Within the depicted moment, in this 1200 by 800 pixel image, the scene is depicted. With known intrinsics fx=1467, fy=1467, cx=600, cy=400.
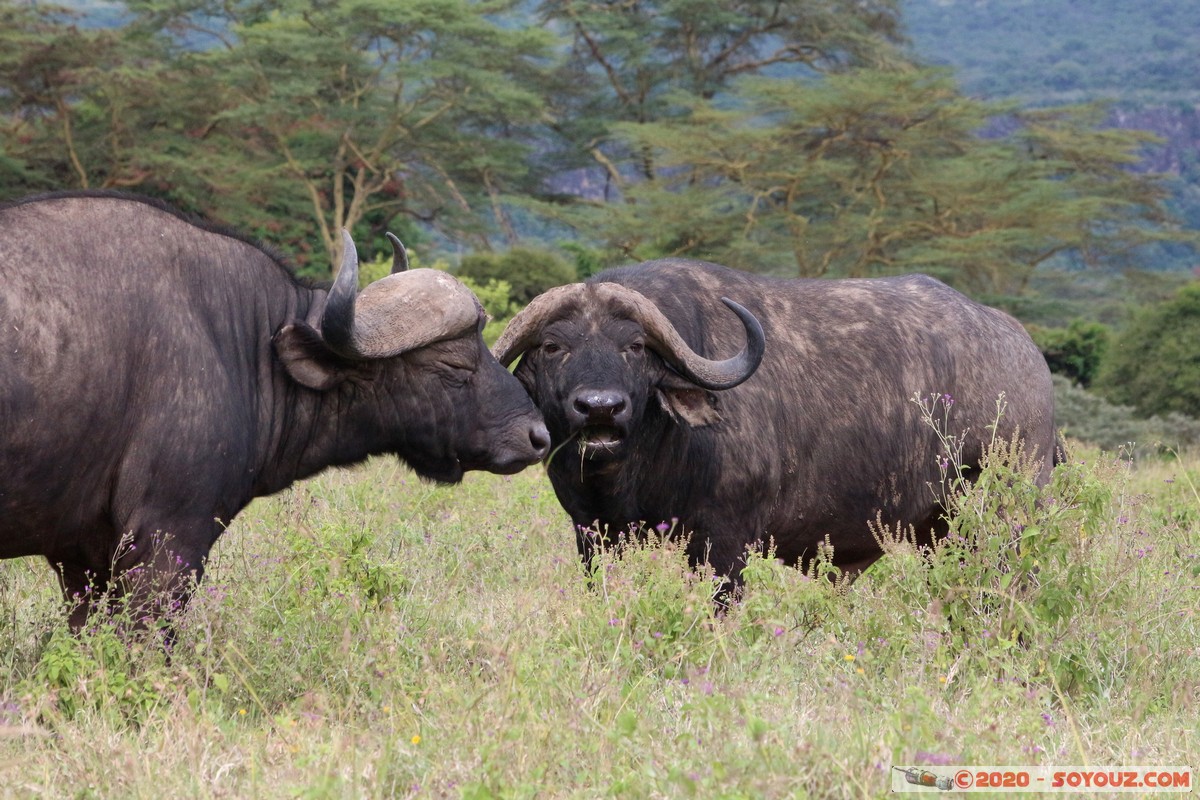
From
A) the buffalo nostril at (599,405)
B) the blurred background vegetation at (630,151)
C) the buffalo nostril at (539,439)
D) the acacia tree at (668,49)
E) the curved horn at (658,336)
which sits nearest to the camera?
the buffalo nostril at (539,439)

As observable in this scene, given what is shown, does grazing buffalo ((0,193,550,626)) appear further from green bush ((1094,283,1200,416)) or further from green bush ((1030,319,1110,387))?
green bush ((1030,319,1110,387))

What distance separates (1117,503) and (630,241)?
19.0m

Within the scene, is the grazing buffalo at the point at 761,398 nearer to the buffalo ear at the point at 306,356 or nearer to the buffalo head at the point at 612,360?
the buffalo head at the point at 612,360

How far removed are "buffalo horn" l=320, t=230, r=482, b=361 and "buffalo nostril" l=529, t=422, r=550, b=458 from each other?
40 cm

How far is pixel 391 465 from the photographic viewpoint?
8.77 metres

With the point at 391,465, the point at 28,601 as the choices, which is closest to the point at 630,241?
the point at 391,465

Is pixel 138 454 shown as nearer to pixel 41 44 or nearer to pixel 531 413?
pixel 531 413

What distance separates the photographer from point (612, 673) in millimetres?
4059

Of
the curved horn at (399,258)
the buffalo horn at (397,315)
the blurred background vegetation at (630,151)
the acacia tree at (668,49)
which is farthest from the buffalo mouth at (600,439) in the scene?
the acacia tree at (668,49)

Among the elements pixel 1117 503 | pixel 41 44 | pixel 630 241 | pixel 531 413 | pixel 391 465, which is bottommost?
pixel 630 241

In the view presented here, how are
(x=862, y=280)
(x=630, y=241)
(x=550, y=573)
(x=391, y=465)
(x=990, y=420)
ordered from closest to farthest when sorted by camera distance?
(x=550, y=573), (x=990, y=420), (x=862, y=280), (x=391, y=465), (x=630, y=241)

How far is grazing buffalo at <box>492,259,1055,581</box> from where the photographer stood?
5.37m

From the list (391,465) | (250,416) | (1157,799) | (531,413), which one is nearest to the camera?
(1157,799)

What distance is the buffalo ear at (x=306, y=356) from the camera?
4.63 m
